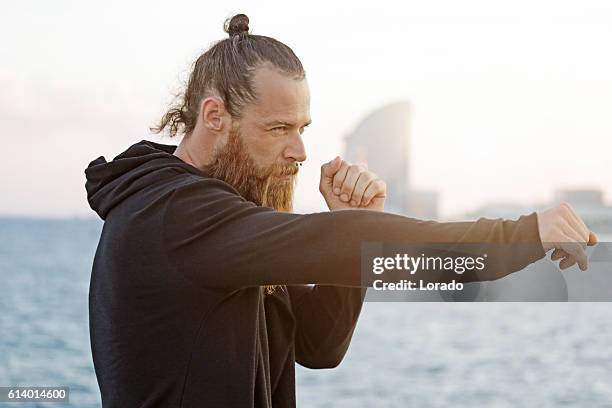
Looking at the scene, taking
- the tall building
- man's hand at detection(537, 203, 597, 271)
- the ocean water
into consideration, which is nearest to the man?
man's hand at detection(537, 203, 597, 271)

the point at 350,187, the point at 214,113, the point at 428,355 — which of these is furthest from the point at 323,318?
the point at 428,355

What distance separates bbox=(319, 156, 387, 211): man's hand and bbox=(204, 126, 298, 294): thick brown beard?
146mm

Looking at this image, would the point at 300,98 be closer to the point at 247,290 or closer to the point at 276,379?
the point at 247,290

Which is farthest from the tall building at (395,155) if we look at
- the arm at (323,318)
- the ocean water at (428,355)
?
the arm at (323,318)

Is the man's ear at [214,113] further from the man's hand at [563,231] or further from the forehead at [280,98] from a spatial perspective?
the man's hand at [563,231]

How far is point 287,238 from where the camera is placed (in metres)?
1.54

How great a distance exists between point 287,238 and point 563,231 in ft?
1.37

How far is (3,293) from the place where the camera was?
28.6 metres

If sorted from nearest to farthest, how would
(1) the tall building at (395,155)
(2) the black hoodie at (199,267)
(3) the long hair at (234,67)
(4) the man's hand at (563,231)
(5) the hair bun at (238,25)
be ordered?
1. (4) the man's hand at (563,231)
2. (2) the black hoodie at (199,267)
3. (3) the long hair at (234,67)
4. (5) the hair bun at (238,25)
5. (1) the tall building at (395,155)

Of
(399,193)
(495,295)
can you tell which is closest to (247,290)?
(495,295)

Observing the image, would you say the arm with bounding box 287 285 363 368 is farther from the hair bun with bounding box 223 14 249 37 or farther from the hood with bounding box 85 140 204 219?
the hair bun with bounding box 223 14 249 37

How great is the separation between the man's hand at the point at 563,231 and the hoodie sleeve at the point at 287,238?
16 millimetres

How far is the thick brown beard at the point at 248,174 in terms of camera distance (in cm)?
190

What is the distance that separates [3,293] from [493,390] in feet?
58.5
